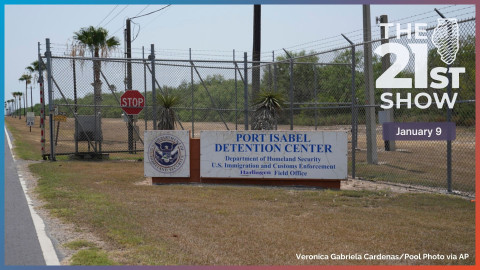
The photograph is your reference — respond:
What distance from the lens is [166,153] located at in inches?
526

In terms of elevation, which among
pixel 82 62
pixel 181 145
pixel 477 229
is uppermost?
pixel 82 62

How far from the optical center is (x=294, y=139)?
1268 centimetres

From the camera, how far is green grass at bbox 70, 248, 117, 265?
20.4 feet

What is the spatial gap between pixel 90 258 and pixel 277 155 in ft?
22.5

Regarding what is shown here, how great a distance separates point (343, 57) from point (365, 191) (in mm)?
9700

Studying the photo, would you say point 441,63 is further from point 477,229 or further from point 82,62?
point 82,62

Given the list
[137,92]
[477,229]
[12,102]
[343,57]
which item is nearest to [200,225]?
[477,229]

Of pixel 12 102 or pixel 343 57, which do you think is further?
pixel 12 102

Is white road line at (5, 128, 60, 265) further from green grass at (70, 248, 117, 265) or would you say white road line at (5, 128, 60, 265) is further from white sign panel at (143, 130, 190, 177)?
white sign panel at (143, 130, 190, 177)

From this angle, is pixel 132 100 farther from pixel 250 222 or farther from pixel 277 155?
pixel 250 222

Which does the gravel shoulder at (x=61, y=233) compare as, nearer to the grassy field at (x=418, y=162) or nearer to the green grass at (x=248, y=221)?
the green grass at (x=248, y=221)

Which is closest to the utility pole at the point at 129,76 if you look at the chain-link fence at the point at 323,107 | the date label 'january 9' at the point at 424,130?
the chain-link fence at the point at 323,107

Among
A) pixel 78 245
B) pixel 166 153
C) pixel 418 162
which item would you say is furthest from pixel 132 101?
pixel 78 245
